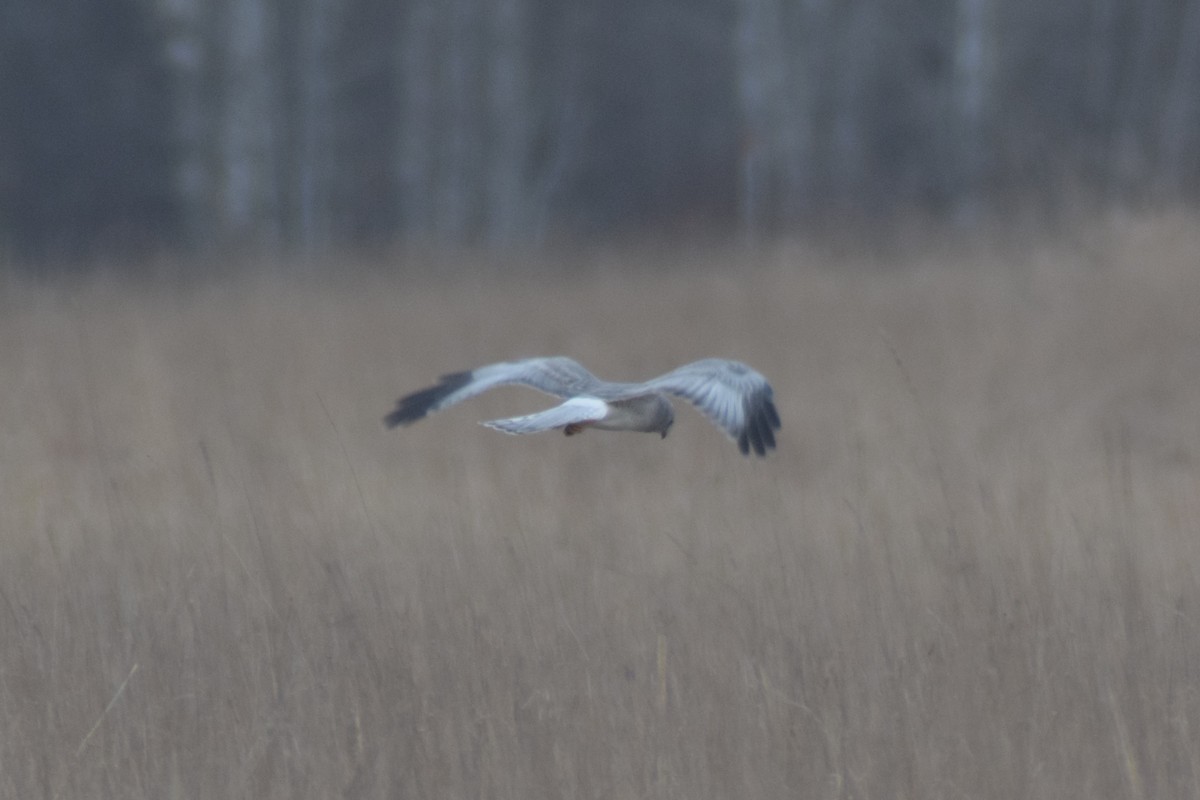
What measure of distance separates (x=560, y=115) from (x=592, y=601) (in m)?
21.3

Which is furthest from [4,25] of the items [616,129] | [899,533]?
[899,533]

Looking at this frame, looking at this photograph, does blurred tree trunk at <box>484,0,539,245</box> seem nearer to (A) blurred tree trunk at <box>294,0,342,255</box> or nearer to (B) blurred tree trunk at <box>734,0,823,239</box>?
(A) blurred tree trunk at <box>294,0,342,255</box>

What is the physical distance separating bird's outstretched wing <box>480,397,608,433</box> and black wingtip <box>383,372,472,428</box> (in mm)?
305

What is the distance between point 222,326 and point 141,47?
49.2 ft

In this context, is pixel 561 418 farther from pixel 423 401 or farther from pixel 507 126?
pixel 507 126

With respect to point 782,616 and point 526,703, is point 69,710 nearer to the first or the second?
point 526,703

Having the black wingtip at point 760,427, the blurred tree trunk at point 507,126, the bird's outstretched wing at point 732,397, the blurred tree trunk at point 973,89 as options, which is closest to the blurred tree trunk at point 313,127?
the blurred tree trunk at point 507,126

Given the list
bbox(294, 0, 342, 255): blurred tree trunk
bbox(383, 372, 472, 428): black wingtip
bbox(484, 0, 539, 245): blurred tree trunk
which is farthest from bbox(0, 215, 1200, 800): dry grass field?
bbox(484, 0, 539, 245): blurred tree trunk

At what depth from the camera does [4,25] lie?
21.8m

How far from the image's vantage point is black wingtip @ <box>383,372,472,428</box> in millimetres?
4165

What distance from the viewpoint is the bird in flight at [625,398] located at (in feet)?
13.0

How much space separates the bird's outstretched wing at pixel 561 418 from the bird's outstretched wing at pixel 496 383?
0.13m

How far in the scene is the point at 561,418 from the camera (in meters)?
3.90

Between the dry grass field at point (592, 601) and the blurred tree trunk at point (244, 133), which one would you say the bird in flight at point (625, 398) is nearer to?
the dry grass field at point (592, 601)
